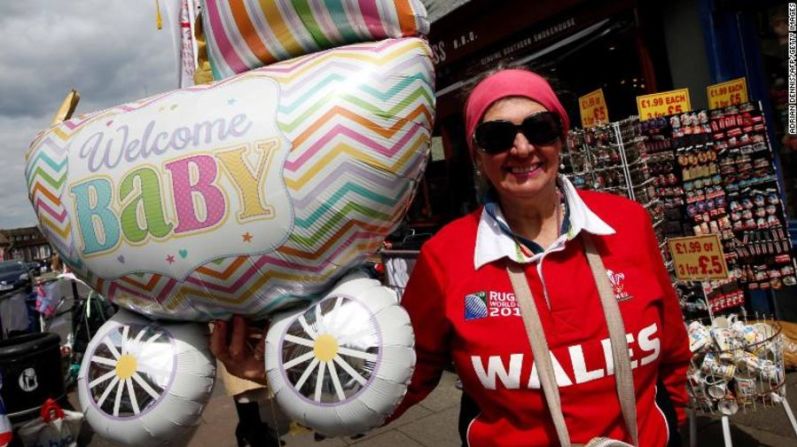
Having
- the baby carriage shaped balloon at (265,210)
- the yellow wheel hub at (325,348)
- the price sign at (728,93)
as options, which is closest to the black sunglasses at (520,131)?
the baby carriage shaped balloon at (265,210)

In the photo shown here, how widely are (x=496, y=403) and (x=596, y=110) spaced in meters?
4.12

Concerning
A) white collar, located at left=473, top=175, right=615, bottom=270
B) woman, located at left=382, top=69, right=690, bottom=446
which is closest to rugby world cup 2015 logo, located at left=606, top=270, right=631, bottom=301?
woman, located at left=382, top=69, right=690, bottom=446

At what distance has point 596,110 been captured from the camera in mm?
4906

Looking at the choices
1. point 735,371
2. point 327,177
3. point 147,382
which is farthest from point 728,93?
point 147,382

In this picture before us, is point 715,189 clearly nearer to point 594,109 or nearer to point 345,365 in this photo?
point 594,109

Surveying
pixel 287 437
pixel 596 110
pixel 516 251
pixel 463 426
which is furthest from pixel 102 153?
pixel 596 110

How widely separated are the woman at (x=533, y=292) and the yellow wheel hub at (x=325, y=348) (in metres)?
0.32

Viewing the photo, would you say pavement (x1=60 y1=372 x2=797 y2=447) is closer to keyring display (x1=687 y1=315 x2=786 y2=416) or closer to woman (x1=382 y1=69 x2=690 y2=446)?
keyring display (x1=687 y1=315 x2=786 y2=416)

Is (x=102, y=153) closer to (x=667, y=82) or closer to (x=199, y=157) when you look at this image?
(x=199, y=157)

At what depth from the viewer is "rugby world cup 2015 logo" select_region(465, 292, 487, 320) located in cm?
138

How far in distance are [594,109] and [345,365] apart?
4364 millimetres

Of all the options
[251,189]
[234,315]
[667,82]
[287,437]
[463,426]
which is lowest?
[287,437]

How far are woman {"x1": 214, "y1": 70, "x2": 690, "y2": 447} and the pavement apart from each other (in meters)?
1.54

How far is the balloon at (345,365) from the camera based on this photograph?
1250mm
